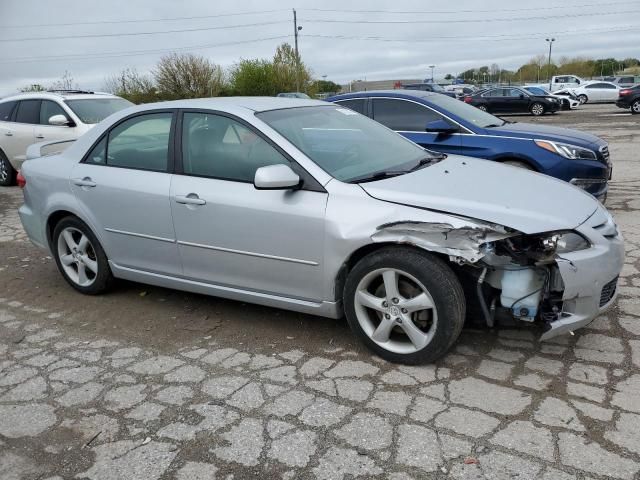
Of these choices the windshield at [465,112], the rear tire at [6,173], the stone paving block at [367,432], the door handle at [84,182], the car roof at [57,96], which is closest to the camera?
the stone paving block at [367,432]

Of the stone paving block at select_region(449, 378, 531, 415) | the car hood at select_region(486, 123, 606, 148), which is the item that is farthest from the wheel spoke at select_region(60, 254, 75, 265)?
the car hood at select_region(486, 123, 606, 148)

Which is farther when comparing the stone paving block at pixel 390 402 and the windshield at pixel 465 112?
the windshield at pixel 465 112

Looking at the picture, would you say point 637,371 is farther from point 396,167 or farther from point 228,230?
point 228,230

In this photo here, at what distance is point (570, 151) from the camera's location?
6383 mm

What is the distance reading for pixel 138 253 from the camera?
A: 167 inches

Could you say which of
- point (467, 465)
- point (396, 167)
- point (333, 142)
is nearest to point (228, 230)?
point (333, 142)

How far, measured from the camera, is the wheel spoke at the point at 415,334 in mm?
3264

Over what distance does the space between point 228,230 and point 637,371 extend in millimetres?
2573

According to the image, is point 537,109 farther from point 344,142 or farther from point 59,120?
point 344,142

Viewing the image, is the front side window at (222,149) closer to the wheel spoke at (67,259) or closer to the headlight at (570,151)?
the wheel spoke at (67,259)

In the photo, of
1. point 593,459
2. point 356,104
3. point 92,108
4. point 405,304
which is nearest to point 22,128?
point 92,108

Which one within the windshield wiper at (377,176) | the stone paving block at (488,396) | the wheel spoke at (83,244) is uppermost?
the windshield wiper at (377,176)

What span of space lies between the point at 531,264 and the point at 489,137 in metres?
3.82

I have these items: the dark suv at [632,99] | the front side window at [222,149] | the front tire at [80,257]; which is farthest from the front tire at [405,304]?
the dark suv at [632,99]
